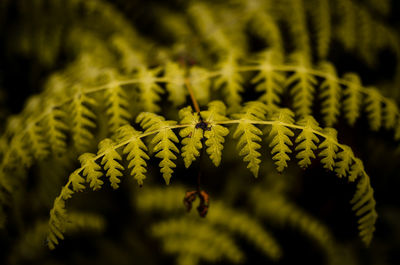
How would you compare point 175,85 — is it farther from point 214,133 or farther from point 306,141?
point 306,141

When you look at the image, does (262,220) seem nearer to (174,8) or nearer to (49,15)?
(174,8)

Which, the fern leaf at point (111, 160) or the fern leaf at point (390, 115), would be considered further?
the fern leaf at point (390, 115)

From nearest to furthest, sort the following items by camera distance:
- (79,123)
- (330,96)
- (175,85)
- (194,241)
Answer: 1. (79,123)
2. (330,96)
3. (175,85)
4. (194,241)

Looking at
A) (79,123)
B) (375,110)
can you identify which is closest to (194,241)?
(79,123)

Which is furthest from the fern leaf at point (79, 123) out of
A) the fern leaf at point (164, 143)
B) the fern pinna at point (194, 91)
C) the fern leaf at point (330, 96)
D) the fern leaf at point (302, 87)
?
the fern leaf at point (330, 96)

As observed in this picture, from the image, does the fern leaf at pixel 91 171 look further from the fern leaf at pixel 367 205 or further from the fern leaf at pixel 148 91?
the fern leaf at pixel 367 205

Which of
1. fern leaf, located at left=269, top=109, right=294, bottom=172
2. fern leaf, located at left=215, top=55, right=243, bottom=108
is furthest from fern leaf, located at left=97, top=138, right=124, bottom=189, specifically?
fern leaf, located at left=215, top=55, right=243, bottom=108
